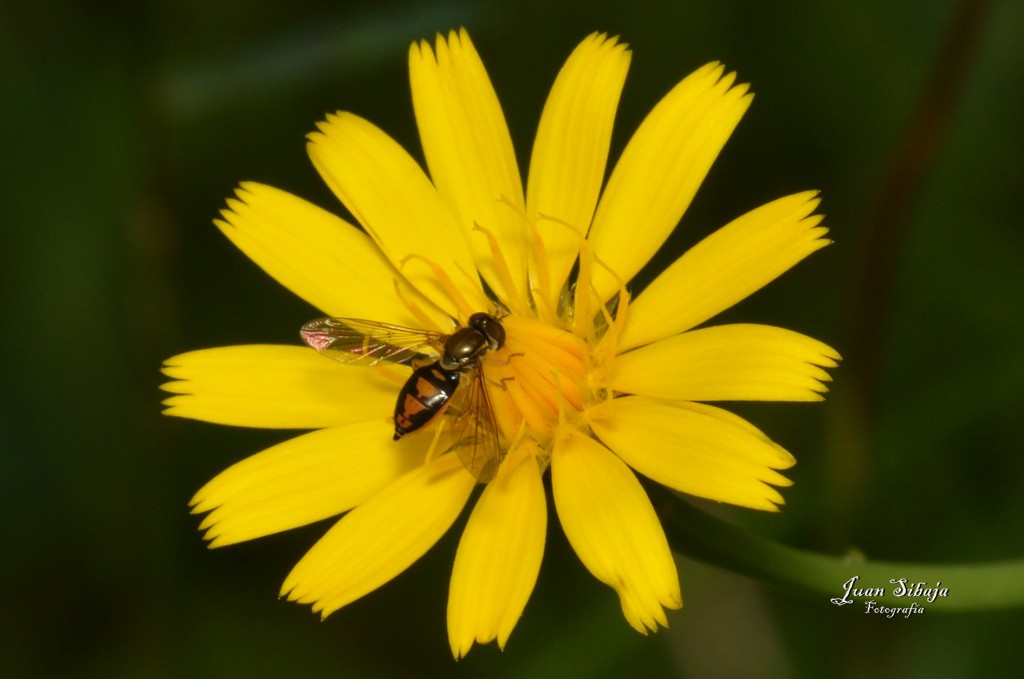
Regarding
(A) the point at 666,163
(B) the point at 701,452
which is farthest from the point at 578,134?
(B) the point at 701,452

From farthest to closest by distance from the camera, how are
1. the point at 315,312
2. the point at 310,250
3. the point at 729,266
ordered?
the point at 315,312 < the point at 310,250 < the point at 729,266

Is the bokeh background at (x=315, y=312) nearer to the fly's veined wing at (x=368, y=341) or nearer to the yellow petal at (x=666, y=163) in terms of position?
the fly's veined wing at (x=368, y=341)

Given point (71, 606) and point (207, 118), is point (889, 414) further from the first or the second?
point (71, 606)

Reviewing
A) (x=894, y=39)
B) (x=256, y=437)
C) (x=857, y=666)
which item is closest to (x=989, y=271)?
(x=894, y=39)

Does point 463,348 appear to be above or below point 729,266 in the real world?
above

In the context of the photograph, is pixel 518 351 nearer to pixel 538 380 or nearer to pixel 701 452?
pixel 538 380

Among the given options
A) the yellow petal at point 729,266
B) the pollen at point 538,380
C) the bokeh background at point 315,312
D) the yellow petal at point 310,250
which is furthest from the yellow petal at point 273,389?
the bokeh background at point 315,312
